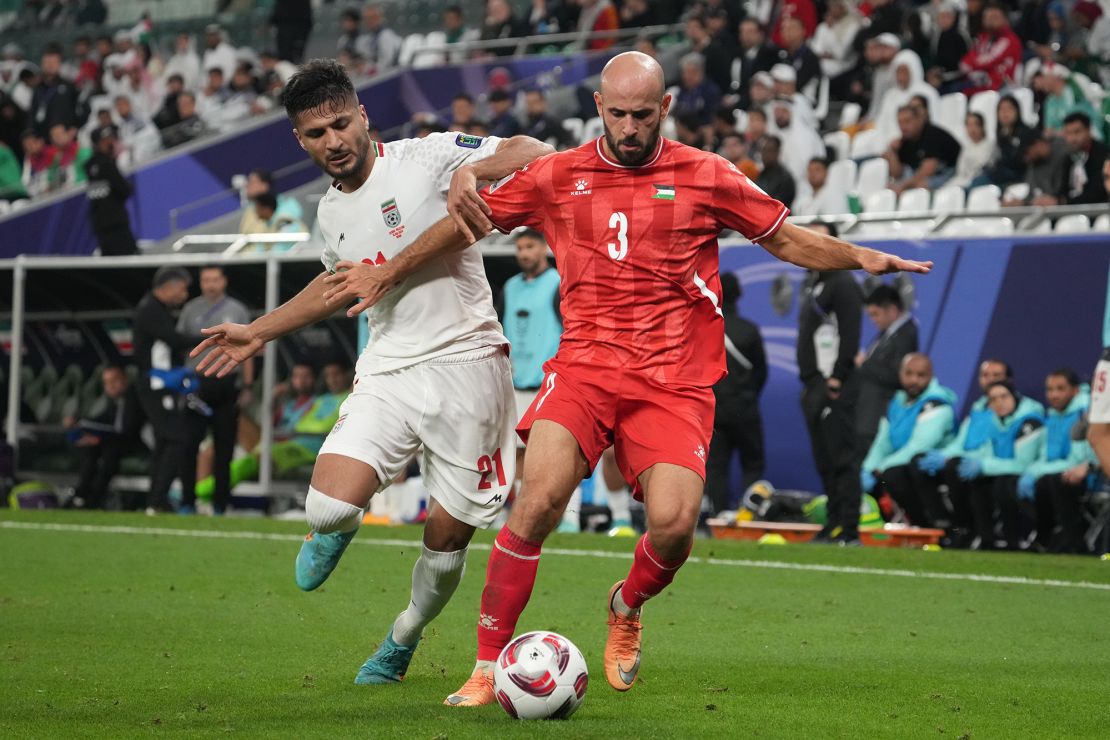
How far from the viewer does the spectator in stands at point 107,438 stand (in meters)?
16.4

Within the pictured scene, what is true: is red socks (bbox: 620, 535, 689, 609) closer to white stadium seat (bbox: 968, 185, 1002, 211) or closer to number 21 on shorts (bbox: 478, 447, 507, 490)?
number 21 on shorts (bbox: 478, 447, 507, 490)

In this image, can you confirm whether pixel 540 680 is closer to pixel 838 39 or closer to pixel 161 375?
pixel 161 375

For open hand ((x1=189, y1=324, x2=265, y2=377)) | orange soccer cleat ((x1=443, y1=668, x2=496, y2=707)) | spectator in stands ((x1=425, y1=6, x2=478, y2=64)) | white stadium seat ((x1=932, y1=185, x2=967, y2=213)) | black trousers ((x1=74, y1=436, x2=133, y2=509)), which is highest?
spectator in stands ((x1=425, y1=6, x2=478, y2=64))

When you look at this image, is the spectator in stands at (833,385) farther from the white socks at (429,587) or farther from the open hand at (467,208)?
the open hand at (467,208)

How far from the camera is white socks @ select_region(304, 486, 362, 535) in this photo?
593 centimetres

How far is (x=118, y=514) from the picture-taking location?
1498 centimetres

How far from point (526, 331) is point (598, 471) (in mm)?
1390

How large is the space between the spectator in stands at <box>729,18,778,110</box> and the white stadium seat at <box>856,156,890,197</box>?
9.52ft

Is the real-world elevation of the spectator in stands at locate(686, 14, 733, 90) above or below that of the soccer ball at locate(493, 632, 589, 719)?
above

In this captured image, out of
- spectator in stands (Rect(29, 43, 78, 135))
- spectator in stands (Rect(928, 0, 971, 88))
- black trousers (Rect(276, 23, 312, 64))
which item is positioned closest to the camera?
spectator in stands (Rect(928, 0, 971, 88))

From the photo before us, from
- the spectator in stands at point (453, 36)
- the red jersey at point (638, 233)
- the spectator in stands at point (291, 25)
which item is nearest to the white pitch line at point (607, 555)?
the red jersey at point (638, 233)

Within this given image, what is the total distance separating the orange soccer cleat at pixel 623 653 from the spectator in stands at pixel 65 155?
1975 centimetres

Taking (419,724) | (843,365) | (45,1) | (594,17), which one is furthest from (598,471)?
(45,1)

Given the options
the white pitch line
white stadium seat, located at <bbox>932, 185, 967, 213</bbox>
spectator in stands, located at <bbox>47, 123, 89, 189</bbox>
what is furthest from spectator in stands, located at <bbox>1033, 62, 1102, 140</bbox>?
spectator in stands, located at <bbox>47, 123, 89, 189</bbox>
